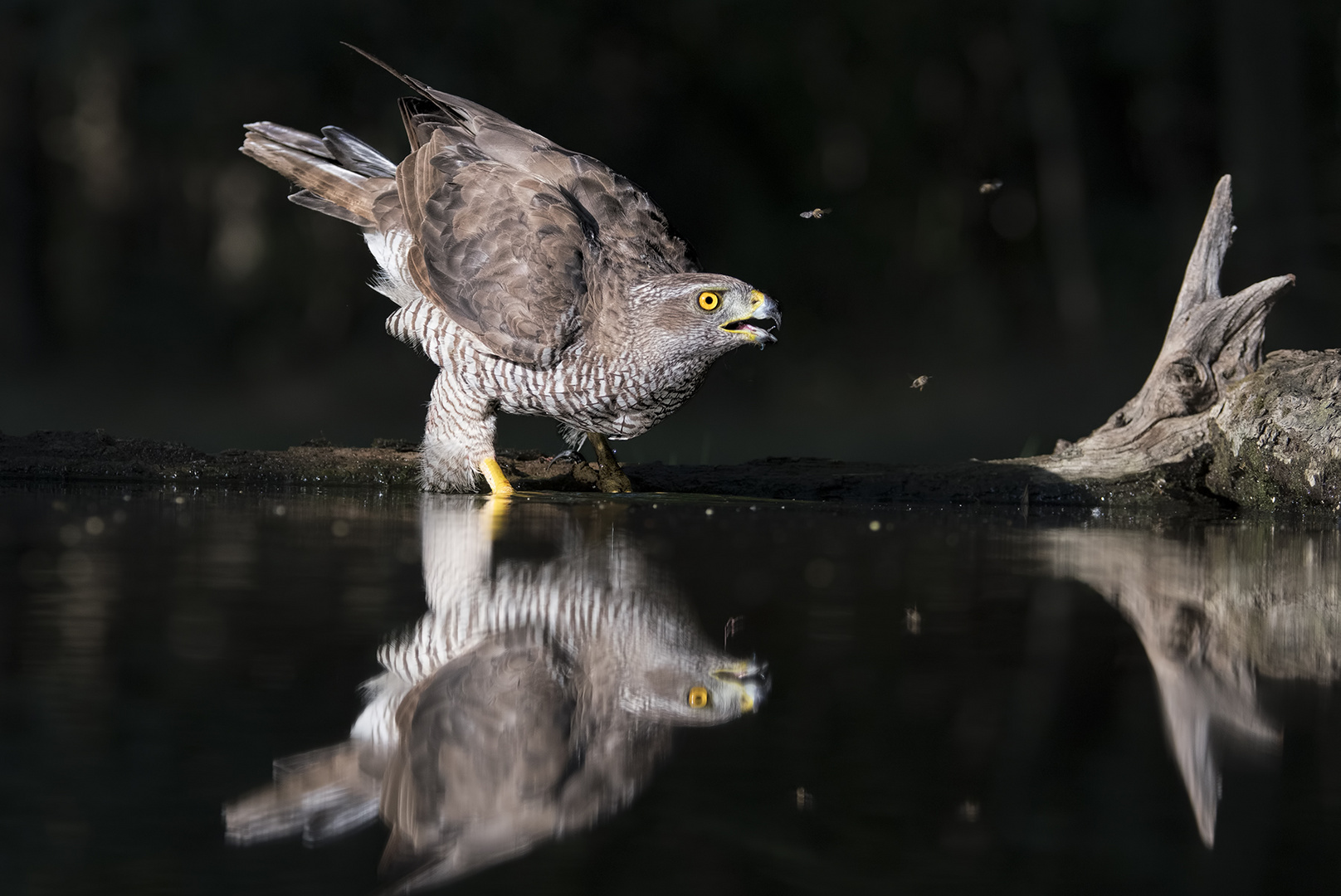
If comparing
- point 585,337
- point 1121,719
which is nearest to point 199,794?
point 1121,719

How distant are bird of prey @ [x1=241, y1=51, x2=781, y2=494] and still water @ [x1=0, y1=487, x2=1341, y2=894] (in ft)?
6.47

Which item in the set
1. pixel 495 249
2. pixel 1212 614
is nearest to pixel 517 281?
pixel 495 249

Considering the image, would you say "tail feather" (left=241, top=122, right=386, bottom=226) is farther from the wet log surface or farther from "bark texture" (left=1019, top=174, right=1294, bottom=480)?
"bark texture" (left=1019, top=174, right=1294, bottom=480)

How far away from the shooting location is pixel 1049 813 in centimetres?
136

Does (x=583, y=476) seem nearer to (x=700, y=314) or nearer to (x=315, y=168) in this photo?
(x=700, y=314)

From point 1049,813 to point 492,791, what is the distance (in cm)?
66

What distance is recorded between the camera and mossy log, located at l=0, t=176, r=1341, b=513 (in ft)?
19.0

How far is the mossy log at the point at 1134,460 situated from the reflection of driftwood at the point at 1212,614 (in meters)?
1.31

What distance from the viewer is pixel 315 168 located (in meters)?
6.05

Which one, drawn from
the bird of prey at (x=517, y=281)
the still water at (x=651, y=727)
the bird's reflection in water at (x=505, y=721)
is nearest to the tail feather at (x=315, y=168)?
the bird of prey at (x=517, y=281)

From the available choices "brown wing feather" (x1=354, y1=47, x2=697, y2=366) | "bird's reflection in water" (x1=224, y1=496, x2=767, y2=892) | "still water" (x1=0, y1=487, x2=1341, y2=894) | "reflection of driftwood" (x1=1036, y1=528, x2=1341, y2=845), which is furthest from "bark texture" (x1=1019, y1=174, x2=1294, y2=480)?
"bird's reflection in water" (x1=224, y1=496, x2=767, y2=892)

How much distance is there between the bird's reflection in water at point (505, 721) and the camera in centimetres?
128

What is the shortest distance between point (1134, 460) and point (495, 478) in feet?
11.1

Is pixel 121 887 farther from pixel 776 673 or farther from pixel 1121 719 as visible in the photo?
pixel 1121 719
